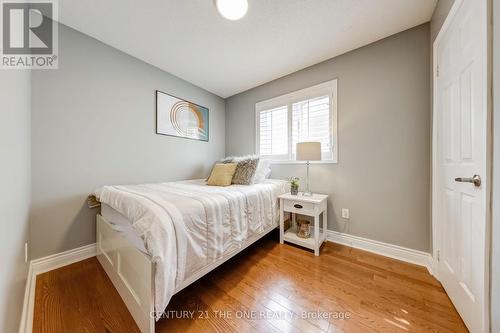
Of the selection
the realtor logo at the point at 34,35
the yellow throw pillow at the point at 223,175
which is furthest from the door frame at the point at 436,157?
the realtor logo at the point at 34,35

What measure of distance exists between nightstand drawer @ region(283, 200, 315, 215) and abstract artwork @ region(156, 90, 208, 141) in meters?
1.89

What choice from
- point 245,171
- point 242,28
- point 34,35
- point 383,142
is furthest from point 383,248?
point 34,35

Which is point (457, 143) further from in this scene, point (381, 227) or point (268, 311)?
point (268, 311)

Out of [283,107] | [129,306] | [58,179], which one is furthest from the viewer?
[283,107]

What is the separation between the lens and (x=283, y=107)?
2.71 m

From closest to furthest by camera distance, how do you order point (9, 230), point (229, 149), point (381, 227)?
point (9, 230), point (381, 227), point (229, 149)

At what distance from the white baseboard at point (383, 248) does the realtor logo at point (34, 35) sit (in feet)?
11.0

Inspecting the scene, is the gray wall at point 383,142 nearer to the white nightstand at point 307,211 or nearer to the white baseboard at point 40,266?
the white nightstand at point 307,211

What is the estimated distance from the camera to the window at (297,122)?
7.35 ft

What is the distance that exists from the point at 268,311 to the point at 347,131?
6.65ft

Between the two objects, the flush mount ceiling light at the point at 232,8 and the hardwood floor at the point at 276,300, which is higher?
the flush mount ceiling light at the point at 232,8

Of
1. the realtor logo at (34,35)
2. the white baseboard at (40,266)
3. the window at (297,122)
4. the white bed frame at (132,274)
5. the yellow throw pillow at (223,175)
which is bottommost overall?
the white baseboard at (40,266)

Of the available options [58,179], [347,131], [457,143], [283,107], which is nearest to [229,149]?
[283,107]

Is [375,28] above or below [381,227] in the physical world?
above
